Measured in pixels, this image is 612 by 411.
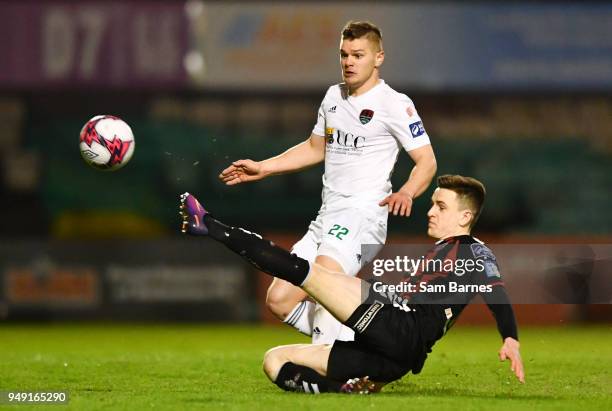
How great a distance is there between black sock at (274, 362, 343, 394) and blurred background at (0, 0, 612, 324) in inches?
237

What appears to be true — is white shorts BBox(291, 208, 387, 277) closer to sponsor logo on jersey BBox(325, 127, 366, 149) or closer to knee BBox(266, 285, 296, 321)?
knee BBox(266, 285, 296, 321)

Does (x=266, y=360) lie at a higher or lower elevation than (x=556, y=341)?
higher

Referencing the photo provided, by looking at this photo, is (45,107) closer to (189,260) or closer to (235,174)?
(189,260)

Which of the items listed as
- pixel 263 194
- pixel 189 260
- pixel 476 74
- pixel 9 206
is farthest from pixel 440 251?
pixel 9 206

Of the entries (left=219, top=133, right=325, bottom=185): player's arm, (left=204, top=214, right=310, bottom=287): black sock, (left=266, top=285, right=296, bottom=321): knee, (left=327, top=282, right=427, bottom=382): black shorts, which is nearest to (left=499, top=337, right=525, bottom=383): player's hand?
(left=327, top=282, right=427, bottom=382): black shorts

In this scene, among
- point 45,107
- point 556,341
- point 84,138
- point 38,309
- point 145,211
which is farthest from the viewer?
point 45,107

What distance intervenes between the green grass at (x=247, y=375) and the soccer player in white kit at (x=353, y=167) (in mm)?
576

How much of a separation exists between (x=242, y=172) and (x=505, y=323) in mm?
2152

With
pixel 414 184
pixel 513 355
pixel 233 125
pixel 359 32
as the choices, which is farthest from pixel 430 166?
pixel 233 125

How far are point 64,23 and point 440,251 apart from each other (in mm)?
10353

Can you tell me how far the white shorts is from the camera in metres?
6.95

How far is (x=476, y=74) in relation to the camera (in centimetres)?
1616

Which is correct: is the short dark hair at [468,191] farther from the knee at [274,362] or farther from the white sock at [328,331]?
the knee at [274,362]

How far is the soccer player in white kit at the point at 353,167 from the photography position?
698cm
